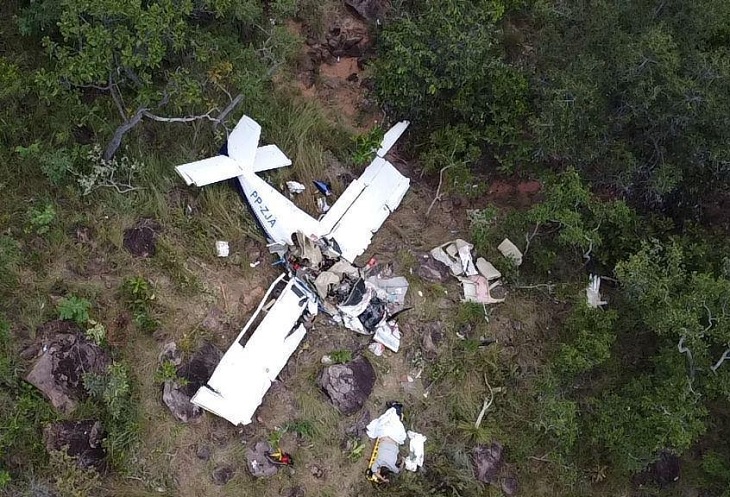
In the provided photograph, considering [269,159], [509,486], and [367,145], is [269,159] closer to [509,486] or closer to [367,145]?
[367,145]

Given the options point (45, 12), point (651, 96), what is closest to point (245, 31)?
point (45, 12)

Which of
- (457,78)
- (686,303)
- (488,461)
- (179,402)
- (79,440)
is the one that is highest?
(457,78)

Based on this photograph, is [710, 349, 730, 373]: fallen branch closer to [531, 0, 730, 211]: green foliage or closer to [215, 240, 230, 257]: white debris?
[531, 0, 730, 211]: green foliage

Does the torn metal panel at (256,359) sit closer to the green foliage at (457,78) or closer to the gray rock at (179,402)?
the gray rock at (179,402)

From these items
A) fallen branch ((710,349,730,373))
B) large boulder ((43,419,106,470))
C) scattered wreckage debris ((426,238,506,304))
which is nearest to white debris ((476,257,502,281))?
scattered wreckage debris ((426,238,506,304))

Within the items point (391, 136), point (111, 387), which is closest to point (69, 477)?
point (111, 387)

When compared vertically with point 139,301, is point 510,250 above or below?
above

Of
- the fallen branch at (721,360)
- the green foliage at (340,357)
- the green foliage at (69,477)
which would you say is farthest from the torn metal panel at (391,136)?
the green foliage at (69,477)
